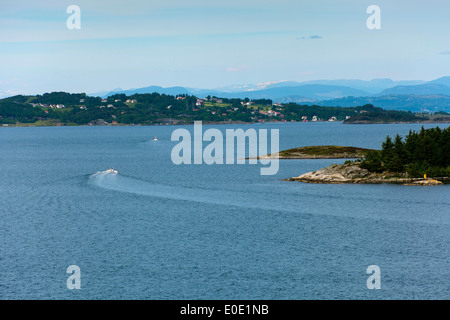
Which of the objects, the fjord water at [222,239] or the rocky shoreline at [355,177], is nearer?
the fjord water at [222,239]

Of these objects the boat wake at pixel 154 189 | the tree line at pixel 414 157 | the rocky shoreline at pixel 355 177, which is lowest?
the boat wake at pixel 154 189

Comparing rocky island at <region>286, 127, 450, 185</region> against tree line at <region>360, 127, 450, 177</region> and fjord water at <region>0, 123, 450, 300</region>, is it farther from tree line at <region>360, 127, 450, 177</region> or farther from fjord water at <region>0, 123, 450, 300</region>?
fjord water at <region>0, 123, 450, 300</region>

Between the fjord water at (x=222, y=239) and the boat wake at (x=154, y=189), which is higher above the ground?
the boat wake at (x=154, y=189)

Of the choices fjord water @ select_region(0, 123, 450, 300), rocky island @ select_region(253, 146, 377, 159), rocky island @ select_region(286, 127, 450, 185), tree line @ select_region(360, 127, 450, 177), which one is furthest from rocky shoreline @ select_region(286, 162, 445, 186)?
rocky island @ select_region(253, 146, 377, 159)

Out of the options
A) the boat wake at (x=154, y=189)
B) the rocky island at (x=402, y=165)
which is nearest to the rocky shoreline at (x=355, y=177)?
the rocky island at (x=402, y=165)

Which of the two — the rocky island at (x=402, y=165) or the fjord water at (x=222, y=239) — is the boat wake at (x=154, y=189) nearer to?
the fjord water at (x=222, y=239)
